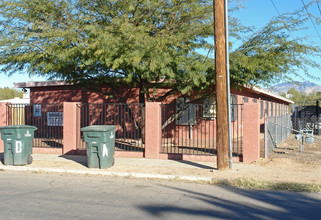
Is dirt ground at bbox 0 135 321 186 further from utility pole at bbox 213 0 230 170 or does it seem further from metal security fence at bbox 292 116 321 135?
metal security fence at bbox 292 116 321 135

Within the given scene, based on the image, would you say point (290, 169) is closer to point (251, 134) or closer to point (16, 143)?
point (251, 134)

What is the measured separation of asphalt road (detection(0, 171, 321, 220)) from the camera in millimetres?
5667

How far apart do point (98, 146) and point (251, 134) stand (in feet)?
16.6

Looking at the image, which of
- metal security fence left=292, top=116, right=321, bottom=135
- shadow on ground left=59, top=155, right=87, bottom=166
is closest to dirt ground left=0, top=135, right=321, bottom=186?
shadow on ground left=59, top=155, right=87, bottom=166

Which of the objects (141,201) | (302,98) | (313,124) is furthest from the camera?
(302,98)

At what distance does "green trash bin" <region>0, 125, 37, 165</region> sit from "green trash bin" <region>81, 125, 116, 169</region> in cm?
226

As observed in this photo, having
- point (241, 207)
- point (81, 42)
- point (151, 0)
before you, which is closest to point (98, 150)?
point (81, 42)

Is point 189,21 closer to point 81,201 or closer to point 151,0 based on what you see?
point 151,0

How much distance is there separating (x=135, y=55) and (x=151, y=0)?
281 centimetres

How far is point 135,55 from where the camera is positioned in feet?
34.9

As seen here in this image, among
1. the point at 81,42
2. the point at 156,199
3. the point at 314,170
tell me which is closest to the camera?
the point at 156,199

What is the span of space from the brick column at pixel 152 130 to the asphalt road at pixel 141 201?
317cm

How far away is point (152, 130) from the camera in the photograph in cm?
1188

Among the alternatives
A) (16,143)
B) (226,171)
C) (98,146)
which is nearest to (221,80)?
(226,171)
